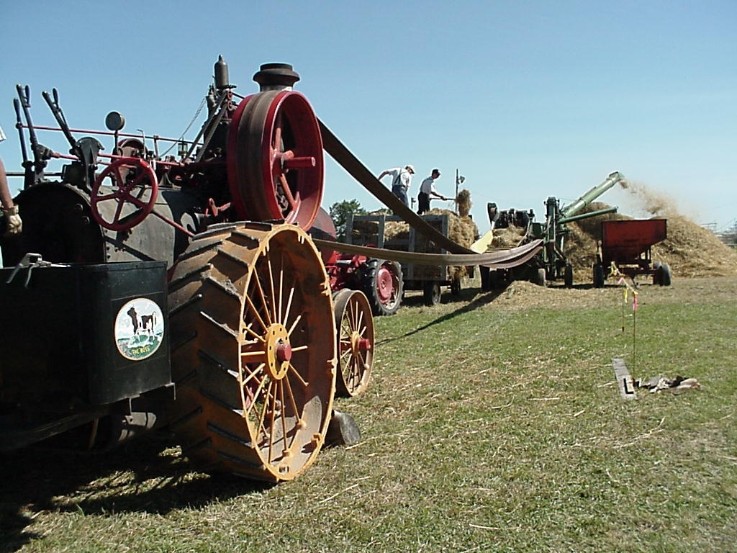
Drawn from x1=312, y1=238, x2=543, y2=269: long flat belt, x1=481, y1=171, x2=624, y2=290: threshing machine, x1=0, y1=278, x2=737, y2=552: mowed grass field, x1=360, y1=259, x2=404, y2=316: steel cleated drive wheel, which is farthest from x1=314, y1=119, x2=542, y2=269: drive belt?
x1=481, y1=171, x2=624, y2=290: threshing machine

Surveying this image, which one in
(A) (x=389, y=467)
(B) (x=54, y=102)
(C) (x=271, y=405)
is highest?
(B) (x=54, y=102)

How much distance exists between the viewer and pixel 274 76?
5.18 meters

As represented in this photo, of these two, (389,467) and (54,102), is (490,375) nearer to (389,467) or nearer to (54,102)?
(389,467)

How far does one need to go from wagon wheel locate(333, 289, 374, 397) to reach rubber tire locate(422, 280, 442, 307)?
6544mm

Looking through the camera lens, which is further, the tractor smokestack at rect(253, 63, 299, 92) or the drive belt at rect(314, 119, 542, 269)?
the drive belt at rect(314, 119, 542, 269)

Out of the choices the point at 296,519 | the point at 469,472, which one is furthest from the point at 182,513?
the point at 469,472

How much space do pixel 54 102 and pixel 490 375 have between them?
4.10 meters

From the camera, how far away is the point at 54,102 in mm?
4066

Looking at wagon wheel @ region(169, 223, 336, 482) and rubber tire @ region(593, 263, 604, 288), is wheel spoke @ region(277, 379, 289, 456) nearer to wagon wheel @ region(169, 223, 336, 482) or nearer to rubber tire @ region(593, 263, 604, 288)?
wagon wheel @ region(169, 223, 336, 482)

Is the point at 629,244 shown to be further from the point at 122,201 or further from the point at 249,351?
the point at 122,201

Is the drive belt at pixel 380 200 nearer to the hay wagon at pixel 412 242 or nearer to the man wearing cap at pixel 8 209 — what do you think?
the man wearing cap at pixel 8 209

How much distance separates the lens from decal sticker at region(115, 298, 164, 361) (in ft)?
9.11

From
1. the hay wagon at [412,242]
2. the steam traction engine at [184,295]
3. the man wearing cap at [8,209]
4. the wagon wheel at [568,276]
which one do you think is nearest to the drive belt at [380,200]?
the steam traction engine at [184,295]

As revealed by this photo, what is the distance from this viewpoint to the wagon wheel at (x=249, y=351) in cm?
318
